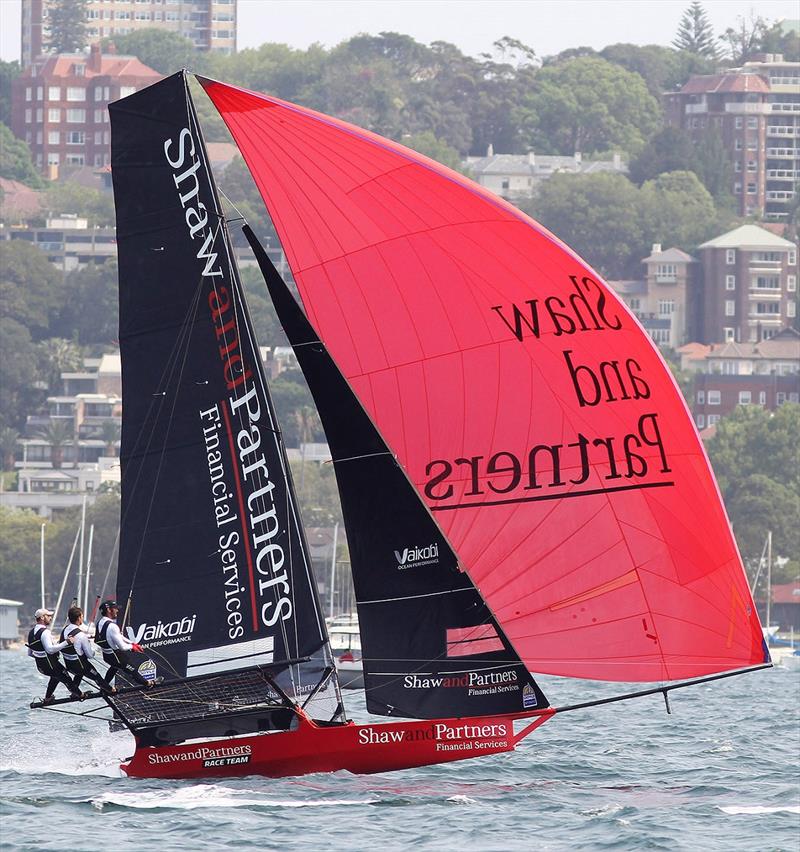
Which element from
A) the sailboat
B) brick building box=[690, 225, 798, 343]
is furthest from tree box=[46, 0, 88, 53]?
the sailboat

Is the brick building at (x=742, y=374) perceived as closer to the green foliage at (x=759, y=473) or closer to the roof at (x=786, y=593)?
the green foliage at (x=759, y=473)

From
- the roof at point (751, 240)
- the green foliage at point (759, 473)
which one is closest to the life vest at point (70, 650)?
the green foliage at point (759, 473)

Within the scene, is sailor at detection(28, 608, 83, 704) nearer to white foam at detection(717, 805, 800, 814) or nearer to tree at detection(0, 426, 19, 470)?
white foam at detection(717, 805, 800, 814)

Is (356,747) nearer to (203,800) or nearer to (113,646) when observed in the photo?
(203,800)

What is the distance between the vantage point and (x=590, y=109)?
6147 inches

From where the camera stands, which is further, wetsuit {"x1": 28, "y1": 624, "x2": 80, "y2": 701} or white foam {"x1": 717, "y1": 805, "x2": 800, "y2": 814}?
white foam {"x1": 717, "y1": 805, "x2": 800, "y2": 814}

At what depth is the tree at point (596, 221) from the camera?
413 ft

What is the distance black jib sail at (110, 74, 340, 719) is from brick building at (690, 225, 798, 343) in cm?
9765

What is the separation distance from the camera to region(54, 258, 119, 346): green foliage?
119062 mm

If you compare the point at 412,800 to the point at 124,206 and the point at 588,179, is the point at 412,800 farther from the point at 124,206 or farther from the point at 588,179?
the point at 588,179

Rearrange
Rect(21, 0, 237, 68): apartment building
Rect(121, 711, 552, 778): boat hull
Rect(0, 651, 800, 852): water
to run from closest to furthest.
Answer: Rect(0, 651, 800, 852): water < Rect(121, 711, 552, 778): boat hull < Rect(21, 0, 237, 68): apartment building

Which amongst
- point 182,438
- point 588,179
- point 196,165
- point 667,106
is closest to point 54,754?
point 182,438

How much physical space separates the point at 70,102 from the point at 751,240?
5333cm

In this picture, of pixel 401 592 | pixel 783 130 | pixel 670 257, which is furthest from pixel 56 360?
pixel 401 592
